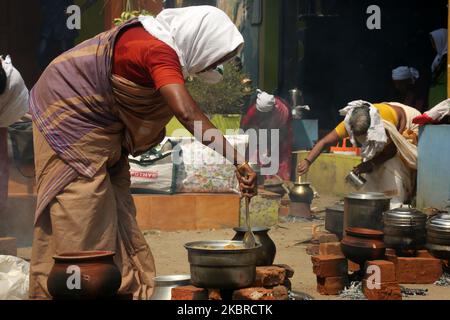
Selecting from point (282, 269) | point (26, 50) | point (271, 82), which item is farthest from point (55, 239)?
point (271, 82)

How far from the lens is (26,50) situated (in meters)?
13.1

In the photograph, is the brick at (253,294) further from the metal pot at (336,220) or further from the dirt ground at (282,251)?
the metal pot at (336,220)

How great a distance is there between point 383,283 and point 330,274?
428 millimetres

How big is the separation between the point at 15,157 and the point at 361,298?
3763 mm

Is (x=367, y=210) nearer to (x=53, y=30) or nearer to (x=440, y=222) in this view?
(x=440, y=222)

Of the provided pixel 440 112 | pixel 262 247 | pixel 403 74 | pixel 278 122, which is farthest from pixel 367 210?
→ pixel 403 74

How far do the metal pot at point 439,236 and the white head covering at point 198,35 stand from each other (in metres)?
2.76

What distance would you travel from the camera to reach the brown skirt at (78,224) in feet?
15.1

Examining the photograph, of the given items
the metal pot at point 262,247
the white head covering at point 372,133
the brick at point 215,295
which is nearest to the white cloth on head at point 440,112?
the white head covering at point 372,133

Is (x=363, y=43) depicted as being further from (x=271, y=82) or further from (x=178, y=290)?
(x=178, y=290)

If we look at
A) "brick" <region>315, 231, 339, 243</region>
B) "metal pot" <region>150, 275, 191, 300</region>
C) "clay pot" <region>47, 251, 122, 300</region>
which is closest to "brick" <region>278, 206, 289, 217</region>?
"brick" <region>315, 231, 339, 243</region>

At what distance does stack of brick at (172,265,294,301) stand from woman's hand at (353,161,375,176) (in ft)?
11.1

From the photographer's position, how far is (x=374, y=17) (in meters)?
14.8

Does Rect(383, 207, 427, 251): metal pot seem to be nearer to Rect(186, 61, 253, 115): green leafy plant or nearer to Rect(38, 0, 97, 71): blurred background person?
Rect(186, 61, 253, 115): green leafy plant
